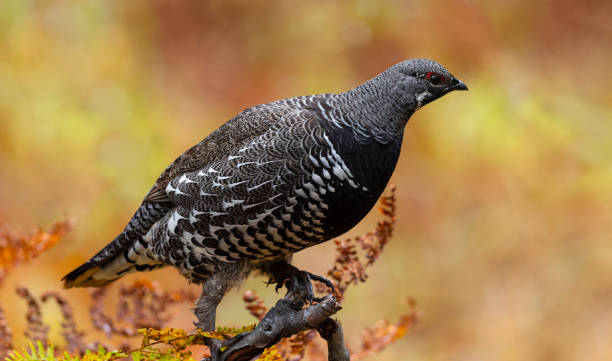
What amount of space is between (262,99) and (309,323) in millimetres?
4221

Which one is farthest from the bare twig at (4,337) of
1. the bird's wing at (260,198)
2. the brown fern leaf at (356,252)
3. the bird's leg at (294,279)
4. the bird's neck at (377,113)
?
the bird's neck at (377,113)

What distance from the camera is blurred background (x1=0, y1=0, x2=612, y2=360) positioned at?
6.19 metres

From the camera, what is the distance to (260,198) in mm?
3027

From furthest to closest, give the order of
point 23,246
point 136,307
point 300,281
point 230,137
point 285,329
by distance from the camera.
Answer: point 136,307
point 23,246
point 300,281
point 230,137
point 285,329

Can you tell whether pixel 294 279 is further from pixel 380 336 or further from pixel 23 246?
pixel 23 246

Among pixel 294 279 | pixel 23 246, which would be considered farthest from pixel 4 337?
pixel 294 279

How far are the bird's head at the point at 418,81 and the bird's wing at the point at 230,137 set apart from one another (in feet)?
1.78

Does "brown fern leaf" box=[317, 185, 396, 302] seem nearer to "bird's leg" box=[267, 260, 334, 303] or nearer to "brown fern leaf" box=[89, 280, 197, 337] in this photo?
"bird's leg" box=[267, 260, 334, 303]

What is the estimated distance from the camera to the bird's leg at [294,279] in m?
3.35

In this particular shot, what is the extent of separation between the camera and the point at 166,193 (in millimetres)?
3451

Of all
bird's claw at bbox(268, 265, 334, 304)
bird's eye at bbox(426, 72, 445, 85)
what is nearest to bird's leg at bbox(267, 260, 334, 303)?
bird's claw at bbox(268, 265, 334, 304)

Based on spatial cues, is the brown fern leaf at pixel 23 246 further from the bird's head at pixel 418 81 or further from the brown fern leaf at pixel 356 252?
the bird's head at pixel 418 81

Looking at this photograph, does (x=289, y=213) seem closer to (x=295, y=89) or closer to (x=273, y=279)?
(x=273, y=279)

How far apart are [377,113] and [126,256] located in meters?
1.62
